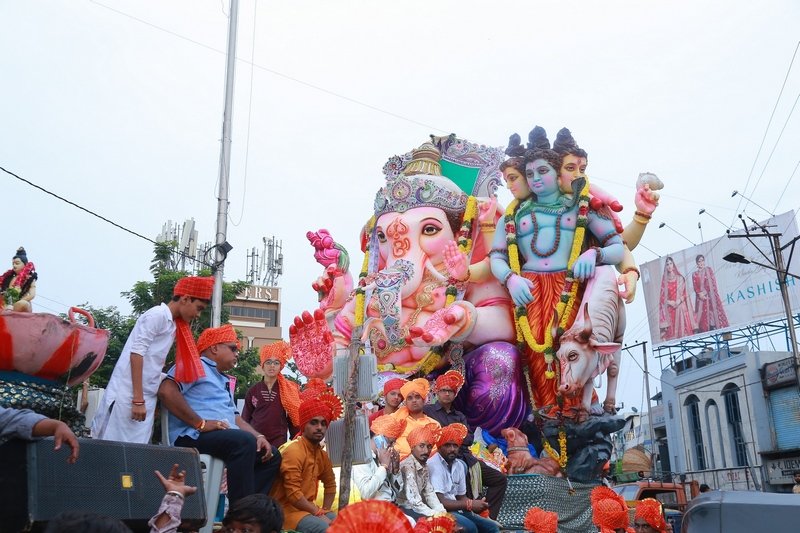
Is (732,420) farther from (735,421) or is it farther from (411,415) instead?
(411,415)

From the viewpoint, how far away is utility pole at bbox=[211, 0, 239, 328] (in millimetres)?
10367

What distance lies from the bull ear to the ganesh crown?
324 cm

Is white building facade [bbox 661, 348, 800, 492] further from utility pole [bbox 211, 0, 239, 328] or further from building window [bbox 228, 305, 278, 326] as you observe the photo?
building window [bbox 228, 305, 278, 326]

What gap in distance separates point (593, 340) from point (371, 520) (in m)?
7.44

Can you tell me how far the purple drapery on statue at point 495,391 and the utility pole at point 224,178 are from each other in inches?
140

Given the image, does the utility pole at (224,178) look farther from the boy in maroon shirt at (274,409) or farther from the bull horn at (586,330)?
the bull horn at (586,330)

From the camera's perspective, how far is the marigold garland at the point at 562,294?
33.4ft

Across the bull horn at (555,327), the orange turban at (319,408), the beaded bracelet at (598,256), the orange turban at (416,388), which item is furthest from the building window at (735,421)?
the orange turban at (319,408)

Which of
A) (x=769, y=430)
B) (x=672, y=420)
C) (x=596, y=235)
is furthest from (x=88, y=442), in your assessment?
(x=672, y=420)

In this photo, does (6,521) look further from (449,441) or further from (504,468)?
(504,468)

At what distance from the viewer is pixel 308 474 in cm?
A: 478

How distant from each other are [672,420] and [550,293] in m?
20.2

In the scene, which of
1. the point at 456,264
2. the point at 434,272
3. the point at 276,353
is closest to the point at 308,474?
the point at 276,353

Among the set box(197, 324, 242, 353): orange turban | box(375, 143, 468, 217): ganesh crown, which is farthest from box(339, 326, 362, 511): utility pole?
box(375, 143, 468, 217): ganesh crown
